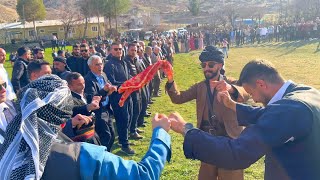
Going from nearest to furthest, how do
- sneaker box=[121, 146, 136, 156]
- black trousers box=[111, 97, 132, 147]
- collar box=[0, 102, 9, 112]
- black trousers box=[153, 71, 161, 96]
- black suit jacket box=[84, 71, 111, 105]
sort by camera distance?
collar box=[0, 102, 9, 112] < black suit jacket box=[84, 71, 111, 105] < black trousers box=[111, 97, 132, 147] < sneaker box=[121, 146, 136, 156] < black trousers box=[153, 71, 161, 96]

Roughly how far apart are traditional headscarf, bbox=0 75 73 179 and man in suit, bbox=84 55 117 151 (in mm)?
3535

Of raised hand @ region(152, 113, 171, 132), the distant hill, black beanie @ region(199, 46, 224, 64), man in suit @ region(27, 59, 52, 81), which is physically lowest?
raised hand @ region(152, 113, 171, 132)

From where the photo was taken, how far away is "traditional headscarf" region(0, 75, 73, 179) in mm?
2035

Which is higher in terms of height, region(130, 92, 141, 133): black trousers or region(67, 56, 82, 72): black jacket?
region(67, 56, 82, 72): black jacket

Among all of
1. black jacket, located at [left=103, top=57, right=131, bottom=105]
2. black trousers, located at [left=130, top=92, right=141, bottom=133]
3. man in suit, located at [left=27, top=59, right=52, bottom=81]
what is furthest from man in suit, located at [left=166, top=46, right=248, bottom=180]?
black trousers, located at [left=130, top=92, right=141, bottom=133]

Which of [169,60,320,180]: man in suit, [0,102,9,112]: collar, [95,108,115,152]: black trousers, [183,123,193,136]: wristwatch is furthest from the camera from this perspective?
[95,108,115,152]: black trousers

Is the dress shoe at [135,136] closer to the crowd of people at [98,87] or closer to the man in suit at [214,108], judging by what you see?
the crowd of people at [98,87]

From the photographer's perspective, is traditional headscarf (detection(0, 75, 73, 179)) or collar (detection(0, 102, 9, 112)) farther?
collar (detection(0, 102, 9, 112))

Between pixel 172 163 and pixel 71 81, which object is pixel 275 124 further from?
pixel 172 163

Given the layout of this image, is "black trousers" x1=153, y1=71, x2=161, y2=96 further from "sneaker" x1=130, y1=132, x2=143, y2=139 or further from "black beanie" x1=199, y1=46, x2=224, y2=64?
"black beanie" x1=199, y1=46, x2=224, y2=64

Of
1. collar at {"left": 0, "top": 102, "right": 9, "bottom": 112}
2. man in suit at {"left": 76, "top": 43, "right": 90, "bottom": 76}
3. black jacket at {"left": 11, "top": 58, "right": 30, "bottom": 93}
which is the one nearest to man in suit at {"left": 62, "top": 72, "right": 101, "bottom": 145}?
collar at {"left": 0, "top": 102, "right": 9, "bottom": 112}

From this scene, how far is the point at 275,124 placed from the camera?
245cm

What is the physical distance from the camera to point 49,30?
65.8m

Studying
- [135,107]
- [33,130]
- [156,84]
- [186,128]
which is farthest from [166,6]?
[33,130]
